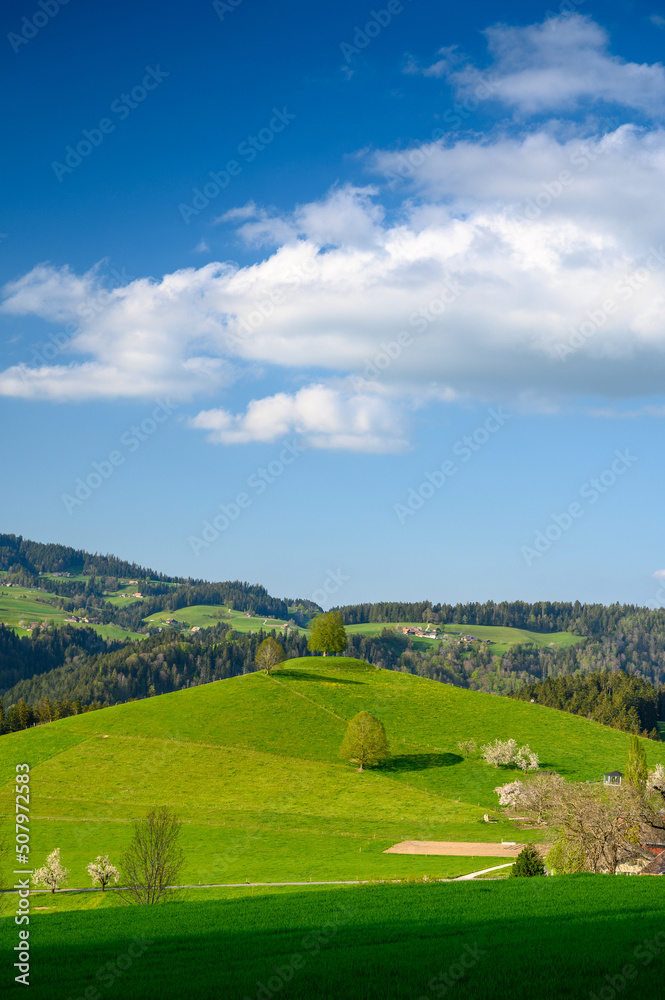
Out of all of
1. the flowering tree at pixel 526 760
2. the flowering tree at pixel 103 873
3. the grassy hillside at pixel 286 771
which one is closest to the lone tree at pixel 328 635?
the grassy hillside at pixel 286 771

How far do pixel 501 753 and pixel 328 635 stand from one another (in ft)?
175

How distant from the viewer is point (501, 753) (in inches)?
4385

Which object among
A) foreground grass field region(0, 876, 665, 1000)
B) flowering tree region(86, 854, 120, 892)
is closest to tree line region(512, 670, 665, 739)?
flowering tree region(86, 854, 120, 892)

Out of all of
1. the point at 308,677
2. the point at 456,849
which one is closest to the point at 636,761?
the point at 456,849

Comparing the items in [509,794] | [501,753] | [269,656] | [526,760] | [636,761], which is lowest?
[509,794]

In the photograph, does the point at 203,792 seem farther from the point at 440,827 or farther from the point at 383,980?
the point at 383,980

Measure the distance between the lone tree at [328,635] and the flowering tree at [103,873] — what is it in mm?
93150

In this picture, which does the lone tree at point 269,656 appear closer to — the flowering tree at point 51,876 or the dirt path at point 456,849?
the dirt path at point 456,849

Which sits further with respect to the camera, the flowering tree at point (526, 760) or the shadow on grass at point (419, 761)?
the shadow on grass at point (419, 761)

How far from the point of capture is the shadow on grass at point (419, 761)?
109 m

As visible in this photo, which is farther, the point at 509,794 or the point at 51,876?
the point at 509,794

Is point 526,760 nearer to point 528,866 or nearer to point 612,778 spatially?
point 612,778

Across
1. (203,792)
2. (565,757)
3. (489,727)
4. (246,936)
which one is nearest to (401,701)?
(489,727)

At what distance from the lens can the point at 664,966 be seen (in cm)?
1819
